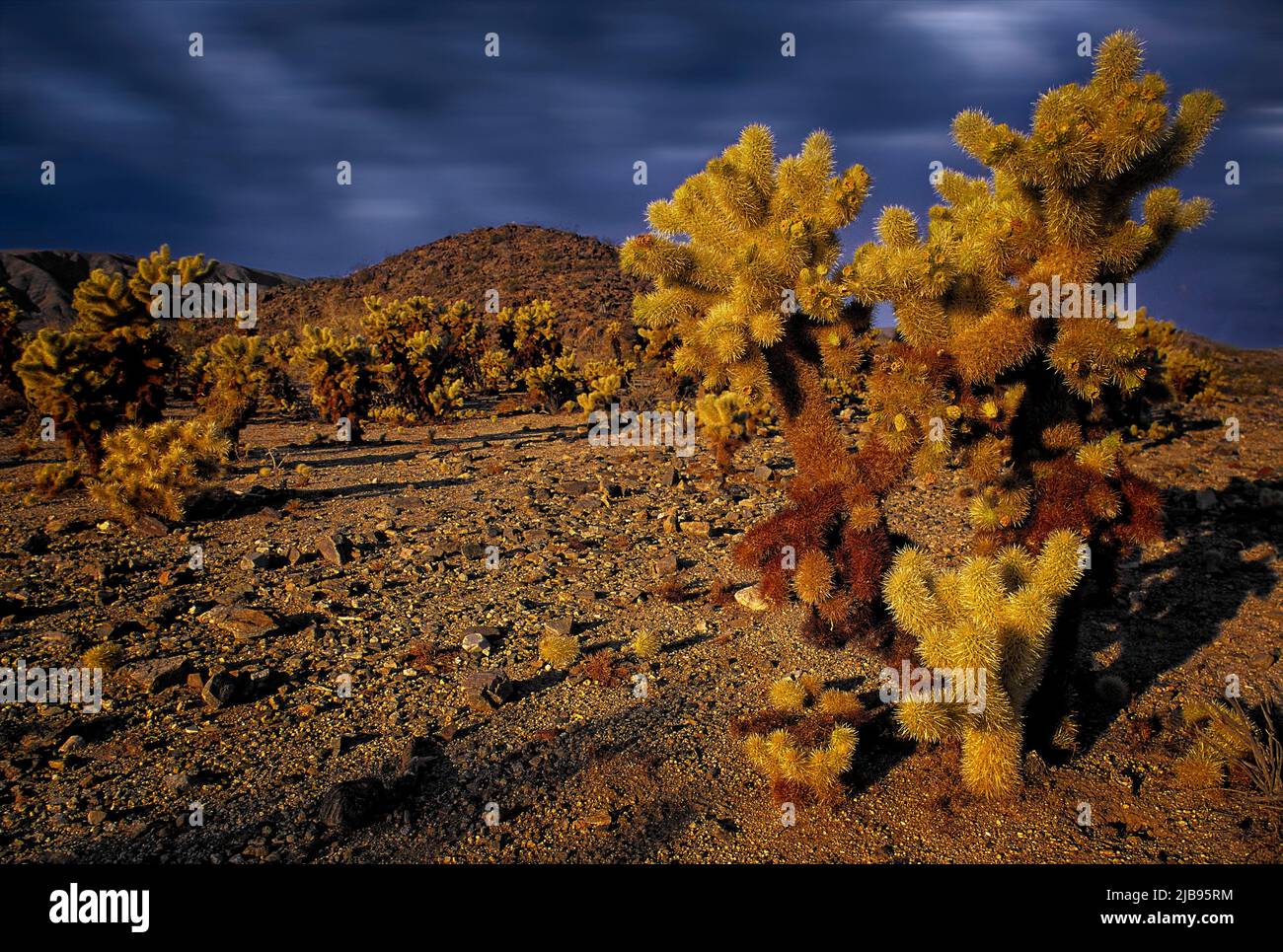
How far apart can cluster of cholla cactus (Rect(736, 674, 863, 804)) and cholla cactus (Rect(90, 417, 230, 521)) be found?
804 cm

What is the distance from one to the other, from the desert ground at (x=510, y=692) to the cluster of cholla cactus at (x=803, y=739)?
0.15 m

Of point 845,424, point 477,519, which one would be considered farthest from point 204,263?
point 845,424

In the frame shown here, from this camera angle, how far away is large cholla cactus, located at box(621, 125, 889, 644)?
18.8 ft

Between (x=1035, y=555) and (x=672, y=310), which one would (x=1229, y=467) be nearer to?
(x=1035, y=555)

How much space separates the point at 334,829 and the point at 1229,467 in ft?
49.8

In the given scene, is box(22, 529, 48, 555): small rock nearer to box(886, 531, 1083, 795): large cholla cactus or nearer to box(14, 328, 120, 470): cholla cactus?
box(14, 328, 120, 470): cholla cactus

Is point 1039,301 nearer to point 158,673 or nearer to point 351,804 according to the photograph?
point 351,804

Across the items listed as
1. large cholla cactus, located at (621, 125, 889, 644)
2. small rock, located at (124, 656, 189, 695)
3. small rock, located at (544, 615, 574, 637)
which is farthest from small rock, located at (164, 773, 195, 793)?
large cholla cactus, located at (621, 125, 889, 644)

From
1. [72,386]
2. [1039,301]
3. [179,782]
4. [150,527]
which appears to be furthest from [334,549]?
[1039,301]

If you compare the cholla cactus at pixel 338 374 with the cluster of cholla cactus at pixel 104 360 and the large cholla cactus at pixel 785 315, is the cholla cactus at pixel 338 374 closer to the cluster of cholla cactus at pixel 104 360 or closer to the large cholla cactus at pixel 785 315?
the cluster of cholla cactus at pixel 104 360

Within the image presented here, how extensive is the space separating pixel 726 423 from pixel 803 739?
8.67 metres

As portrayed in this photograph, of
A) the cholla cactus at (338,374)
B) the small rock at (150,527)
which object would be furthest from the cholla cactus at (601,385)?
the small rock at (150,527)

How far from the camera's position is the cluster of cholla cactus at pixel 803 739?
443 centimetres

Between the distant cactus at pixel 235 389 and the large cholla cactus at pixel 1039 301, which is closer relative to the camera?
the large cholla cactus at pixel 1039 301
